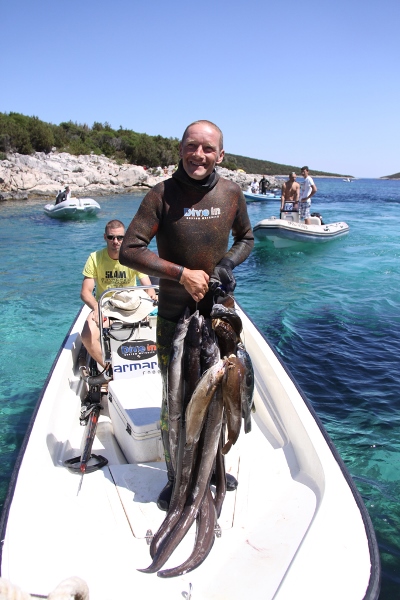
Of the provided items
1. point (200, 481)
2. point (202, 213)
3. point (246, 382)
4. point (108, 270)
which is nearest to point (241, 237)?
point (202, 213)

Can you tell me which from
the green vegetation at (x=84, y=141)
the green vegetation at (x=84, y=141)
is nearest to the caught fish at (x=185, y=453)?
the green vegetation at (x=84, y=141)

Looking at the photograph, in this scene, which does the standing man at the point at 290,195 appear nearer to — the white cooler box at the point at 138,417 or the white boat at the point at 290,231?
the white boat at the point at 290,231

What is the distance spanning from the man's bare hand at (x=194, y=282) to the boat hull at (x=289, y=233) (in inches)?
516

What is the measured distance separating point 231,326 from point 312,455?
1204 millimetres

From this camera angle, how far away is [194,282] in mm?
2336

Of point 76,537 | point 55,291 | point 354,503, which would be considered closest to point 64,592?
point 76,537

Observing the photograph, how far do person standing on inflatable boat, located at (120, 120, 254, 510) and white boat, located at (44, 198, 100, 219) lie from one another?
22.2m

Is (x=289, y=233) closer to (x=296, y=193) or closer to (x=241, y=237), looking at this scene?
(x=296, y=193)

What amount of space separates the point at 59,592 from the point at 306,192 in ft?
48.8

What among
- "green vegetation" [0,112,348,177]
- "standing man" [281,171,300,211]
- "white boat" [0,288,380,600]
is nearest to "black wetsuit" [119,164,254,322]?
"white boat" [0,288,380,600]

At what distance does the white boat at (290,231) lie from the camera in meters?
15.2

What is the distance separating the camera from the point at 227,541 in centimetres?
255

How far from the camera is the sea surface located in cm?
459

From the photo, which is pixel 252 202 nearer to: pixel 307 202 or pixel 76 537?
pixel 307 202
